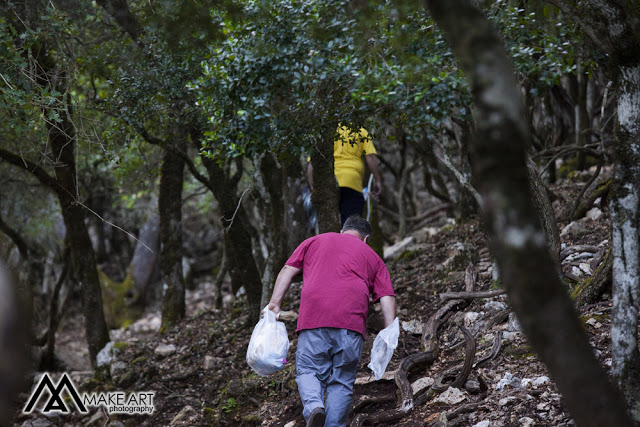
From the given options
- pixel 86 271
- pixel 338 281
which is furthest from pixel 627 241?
pixel 86 271

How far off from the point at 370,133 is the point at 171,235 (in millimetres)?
5548

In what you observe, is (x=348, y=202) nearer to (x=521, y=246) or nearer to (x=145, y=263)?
(x=521, y=246)

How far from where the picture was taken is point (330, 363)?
4.98 m

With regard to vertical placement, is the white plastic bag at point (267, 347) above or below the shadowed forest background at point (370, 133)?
below

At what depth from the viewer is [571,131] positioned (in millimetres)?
12055

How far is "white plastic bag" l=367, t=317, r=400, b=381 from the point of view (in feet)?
16.2

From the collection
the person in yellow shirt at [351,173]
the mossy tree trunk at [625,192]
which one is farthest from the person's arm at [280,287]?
the person in yellow shirt at [351,173]

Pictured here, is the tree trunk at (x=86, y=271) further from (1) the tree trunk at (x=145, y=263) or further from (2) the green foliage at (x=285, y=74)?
(1) the tree trunk at (x=145, y=263)

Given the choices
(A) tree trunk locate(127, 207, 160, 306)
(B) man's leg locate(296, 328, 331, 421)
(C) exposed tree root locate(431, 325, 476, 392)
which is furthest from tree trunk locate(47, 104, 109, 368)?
(A) tree trunk locate(127, 207, 160, 306)

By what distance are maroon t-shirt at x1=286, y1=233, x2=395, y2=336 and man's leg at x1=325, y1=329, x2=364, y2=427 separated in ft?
0.33

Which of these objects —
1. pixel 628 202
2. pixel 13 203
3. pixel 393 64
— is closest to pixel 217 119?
pixel 393 64

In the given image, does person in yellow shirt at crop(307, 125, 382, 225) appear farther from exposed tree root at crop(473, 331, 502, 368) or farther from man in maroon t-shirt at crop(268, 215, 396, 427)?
exposed tree root at crop(473, 331, 502, 368)

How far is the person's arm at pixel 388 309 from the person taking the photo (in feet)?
16.6

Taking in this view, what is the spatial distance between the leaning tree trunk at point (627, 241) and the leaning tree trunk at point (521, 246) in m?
0.95
